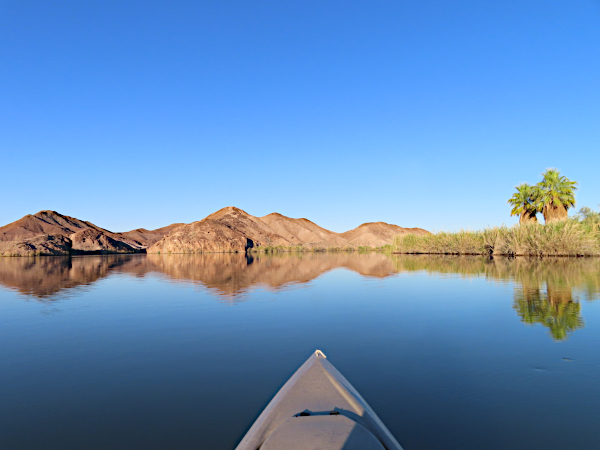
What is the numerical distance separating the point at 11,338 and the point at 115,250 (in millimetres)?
67769

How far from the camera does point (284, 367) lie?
188 inches

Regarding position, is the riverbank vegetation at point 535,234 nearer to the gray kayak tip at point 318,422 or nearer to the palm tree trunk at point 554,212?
the palm tree trunk at point 554,212

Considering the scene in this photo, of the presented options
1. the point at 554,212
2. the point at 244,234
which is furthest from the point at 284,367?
the point at 244,234

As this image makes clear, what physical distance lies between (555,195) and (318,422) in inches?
1823

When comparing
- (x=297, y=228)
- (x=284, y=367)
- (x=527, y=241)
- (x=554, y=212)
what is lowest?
(x=284, y=367)

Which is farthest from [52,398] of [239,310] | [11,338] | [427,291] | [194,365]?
[427,291]

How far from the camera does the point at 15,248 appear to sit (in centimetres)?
4709

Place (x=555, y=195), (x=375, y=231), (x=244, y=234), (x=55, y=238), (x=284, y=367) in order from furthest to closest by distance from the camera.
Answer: (x=375, y=231) → (x=244, y=234) → (x=55, y=238) → (x=555, y=195) → (x=284, y=367)

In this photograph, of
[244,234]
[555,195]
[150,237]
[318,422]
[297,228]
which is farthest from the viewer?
[297,228]

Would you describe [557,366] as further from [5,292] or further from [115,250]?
[115,250]

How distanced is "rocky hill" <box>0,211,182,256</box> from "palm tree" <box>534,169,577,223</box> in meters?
62.2

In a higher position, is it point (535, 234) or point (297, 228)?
point (297, 228)

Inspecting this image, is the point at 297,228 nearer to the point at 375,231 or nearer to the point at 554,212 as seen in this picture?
the point at 375,231

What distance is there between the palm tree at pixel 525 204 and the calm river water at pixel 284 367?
37394 mm
